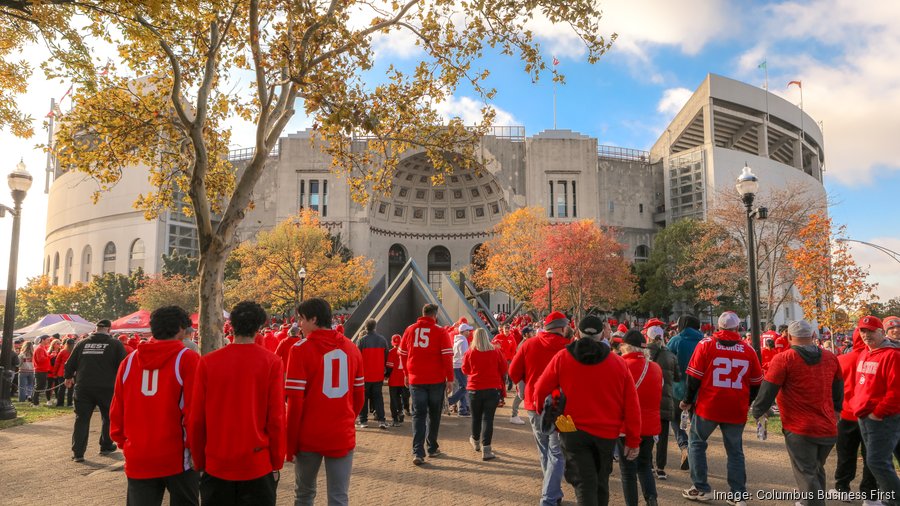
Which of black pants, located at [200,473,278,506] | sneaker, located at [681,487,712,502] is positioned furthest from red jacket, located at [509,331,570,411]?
black pants, located at [200,473,278,506]

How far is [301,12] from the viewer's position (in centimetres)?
851

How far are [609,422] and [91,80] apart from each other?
27.7 ft

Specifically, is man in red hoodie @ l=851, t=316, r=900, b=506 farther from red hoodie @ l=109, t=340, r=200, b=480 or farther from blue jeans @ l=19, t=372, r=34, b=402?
blue jeans @ l=19, t=372, r=34, b=402

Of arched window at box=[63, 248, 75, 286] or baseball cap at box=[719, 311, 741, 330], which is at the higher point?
arched window at box=[63, 248, 75, 286]

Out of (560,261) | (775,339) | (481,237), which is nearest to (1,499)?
(775,339)

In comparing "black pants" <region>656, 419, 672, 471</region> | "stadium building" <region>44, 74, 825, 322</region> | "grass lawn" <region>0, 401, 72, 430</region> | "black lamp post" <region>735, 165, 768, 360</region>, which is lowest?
"grass lawn" <region>0, 401, 72, 430</region>

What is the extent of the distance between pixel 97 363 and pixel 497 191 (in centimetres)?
4617

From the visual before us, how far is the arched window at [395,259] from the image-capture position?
5434 cm

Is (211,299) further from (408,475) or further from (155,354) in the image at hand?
(155,354)

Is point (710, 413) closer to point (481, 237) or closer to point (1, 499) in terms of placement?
point (1, 499)

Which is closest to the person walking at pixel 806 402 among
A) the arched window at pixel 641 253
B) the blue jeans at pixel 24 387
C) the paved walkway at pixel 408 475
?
the paved walkway at pixel 408 475

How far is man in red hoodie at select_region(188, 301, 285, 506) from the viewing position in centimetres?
344

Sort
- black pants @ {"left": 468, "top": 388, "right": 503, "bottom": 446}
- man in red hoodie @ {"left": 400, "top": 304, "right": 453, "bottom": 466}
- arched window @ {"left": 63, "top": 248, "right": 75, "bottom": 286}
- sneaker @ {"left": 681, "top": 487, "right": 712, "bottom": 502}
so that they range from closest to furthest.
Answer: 1. sneaker @ {"left": 681, "top": 487, "right": 712, "bottom": 502}
2. man in red hoodie @ {"left": 400, "top": 304, "right": 453, "bottom": 466}
3. black pants @ {"left": 468, "top": 388, "right": 503, "bottom": 446}
4. arched window @ {"left": 63, "top": 248, "right": 75, "bottom": 286}

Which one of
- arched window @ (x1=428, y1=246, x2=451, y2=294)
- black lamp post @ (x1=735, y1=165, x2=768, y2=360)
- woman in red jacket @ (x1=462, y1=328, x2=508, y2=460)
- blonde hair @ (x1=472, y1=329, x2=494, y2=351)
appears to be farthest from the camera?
arched window @ (x1=428, y1=246, x2=451, y2=294)
